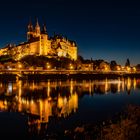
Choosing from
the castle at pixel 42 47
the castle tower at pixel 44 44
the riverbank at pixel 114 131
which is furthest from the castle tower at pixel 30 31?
the riverbank at pixel 114 131

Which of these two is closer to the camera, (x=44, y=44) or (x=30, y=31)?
(x=44, y=44)

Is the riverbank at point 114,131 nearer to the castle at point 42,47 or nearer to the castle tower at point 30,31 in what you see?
the castle at point 42,47

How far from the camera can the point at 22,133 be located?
2128 cm

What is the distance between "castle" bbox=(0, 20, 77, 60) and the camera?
15662 cm

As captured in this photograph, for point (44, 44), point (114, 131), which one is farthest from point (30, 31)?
point (114, 131)

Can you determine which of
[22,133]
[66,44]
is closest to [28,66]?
[66,44]

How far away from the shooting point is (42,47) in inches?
6137

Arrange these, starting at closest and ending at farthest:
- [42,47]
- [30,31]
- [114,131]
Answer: [114,131] → [42,47] → [30,31]

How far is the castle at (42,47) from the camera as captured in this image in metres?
157

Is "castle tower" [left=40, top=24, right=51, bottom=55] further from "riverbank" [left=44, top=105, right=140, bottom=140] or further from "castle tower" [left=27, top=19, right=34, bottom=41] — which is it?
"riverbank" [left=44, top=105, right=140, bottom=140]

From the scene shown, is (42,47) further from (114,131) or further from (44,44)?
(114,131)

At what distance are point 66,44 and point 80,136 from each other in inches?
6138

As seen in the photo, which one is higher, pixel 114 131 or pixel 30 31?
pixel 30 31

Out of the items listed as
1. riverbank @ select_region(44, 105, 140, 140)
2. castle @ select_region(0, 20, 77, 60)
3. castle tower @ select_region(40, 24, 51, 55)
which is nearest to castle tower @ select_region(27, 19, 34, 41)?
castle @ select_region(0, 20, 77, 60)
